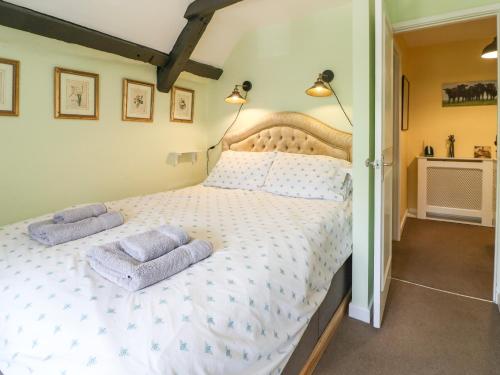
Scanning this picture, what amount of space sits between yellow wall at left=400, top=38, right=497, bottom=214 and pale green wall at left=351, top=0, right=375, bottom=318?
2621 mm

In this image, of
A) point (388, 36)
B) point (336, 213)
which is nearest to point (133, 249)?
point (336, 213)

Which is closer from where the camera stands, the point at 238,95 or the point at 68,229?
the point at 68,229

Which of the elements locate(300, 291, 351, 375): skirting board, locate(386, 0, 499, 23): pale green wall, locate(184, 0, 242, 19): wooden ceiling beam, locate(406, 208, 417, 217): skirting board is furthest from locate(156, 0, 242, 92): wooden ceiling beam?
locate(406, 208, 417, 217): skirting board

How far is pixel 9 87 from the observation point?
7.01 ft

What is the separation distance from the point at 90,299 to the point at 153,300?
0.64 ft

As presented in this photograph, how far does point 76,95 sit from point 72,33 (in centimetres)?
45

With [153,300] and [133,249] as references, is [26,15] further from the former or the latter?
[153,300]

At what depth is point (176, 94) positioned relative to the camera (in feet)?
11.1

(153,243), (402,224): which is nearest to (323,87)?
(153,243)

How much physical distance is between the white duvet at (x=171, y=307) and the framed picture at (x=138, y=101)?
4.86ft

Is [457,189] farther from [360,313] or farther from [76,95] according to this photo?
[76,95]

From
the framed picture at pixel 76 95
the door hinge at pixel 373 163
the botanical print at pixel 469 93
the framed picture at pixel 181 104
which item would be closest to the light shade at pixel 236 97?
the framed picture at pixel 181 104

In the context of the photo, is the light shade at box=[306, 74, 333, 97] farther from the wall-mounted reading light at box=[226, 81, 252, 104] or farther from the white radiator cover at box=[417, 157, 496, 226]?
the white radiator cover at box=[417, 157, 496, 226]

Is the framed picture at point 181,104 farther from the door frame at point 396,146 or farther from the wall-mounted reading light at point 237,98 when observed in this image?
the door frame at point 396,146
